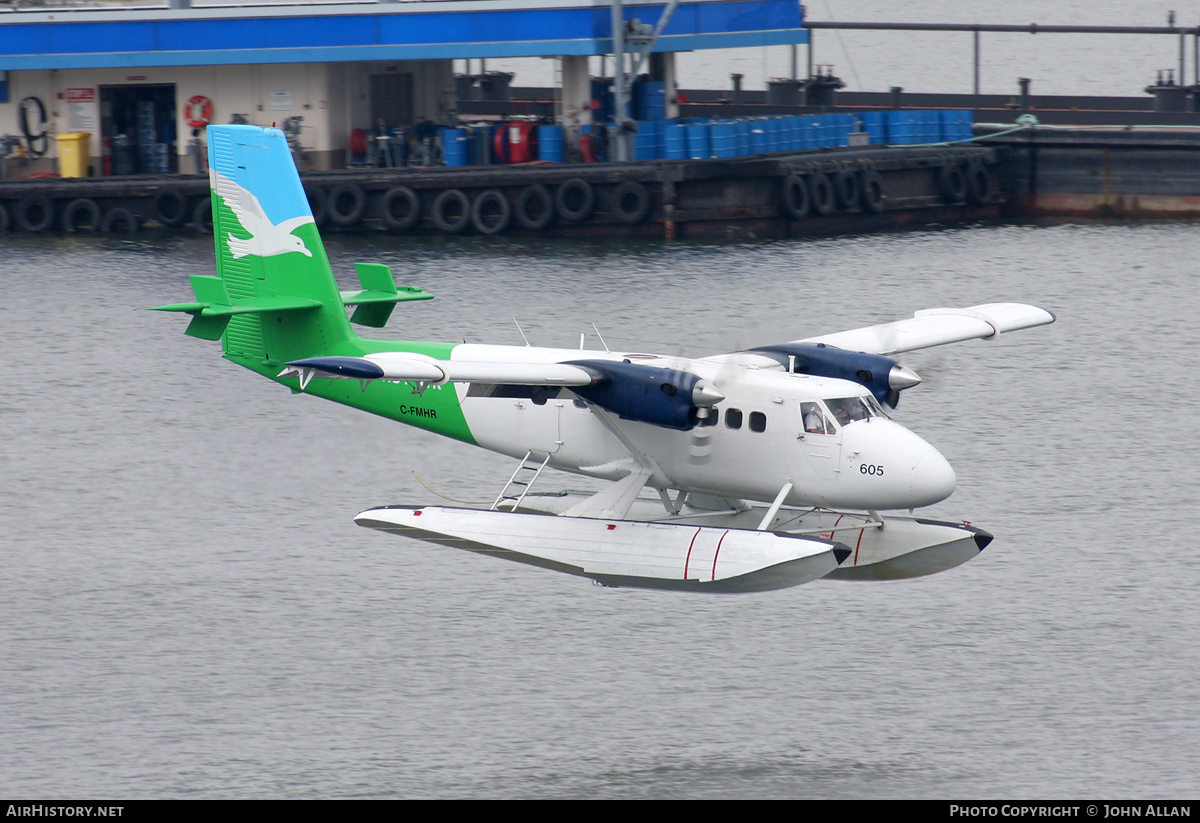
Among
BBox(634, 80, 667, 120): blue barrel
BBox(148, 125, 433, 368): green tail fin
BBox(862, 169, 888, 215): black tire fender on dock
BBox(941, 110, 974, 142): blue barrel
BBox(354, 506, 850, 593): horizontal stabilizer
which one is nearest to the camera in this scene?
BBox(354, 506, 850, 593): horizontal stabilizer

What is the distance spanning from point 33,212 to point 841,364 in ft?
121

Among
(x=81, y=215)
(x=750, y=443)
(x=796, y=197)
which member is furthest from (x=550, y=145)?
(x=750, y=443)

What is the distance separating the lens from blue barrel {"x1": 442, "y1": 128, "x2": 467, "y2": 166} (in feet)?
166

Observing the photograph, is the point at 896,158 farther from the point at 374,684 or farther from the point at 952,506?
the point at 374,684

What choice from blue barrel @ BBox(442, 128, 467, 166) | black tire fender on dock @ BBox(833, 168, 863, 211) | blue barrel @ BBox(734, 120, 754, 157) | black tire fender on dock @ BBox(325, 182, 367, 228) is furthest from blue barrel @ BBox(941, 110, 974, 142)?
black tire fender on dock @ BBox(325, 182, 367, 228)

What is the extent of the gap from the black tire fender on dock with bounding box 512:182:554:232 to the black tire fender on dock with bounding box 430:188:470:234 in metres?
1.56

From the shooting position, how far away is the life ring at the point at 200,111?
2061 inches

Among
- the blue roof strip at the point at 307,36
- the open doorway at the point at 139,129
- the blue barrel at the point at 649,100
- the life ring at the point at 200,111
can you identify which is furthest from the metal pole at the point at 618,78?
the open doorway at the point at 139,129

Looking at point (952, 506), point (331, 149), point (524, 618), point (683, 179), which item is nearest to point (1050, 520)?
point (952, 506)

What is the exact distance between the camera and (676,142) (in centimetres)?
4966

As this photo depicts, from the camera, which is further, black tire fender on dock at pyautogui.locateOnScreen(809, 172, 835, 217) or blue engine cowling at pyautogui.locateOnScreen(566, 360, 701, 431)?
black tire fender on dock at pyautogui.locateOnScreen(809, 172, 835, 217)

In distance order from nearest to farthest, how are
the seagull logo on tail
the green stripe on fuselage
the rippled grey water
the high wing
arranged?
the rippled grey water, the green stripe on fuselage, the high wing, the seagull logo on tail

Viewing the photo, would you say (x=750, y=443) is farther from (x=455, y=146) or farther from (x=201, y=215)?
(x=201, y=215)

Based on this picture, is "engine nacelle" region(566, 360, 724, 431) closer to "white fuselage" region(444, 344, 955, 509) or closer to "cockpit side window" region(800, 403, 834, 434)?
"white fuselage" region(444, 344, 955, 509)
